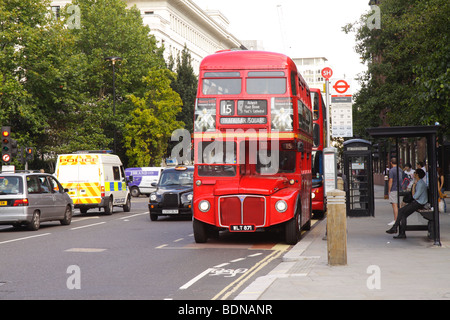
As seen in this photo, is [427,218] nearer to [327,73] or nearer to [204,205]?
[204,205]

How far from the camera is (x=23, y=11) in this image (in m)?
48.2

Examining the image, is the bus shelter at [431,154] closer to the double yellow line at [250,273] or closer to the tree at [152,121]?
the double yellow line at [250,273]

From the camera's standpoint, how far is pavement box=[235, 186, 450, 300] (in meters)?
8.90

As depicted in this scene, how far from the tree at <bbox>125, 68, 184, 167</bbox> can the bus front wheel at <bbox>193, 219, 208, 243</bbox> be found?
4569 cm

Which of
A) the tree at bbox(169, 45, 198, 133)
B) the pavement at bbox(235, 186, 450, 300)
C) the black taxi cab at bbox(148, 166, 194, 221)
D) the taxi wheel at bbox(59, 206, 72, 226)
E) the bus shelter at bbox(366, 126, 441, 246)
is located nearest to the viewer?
the pavement at bbox(235, 186, 450, 300)

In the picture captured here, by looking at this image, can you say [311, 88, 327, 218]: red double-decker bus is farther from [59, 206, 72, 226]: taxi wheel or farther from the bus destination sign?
the bus destination sign

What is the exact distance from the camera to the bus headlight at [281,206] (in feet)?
53.1

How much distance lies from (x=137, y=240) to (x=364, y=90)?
31.3 m

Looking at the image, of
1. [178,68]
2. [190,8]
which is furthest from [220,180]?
[190,8]

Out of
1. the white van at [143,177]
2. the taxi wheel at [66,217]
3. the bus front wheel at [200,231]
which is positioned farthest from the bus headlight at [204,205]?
the white van at [143,177]

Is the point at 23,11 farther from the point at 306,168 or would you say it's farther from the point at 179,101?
the point at 306,168

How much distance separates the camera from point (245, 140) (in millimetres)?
17016

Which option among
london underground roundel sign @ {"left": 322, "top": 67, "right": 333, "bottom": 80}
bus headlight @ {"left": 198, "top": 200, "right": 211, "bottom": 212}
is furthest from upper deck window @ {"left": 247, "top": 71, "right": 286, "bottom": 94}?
bus headlight @ {"left": 198, "top": 200, "right": 211, "bottom": 212}
